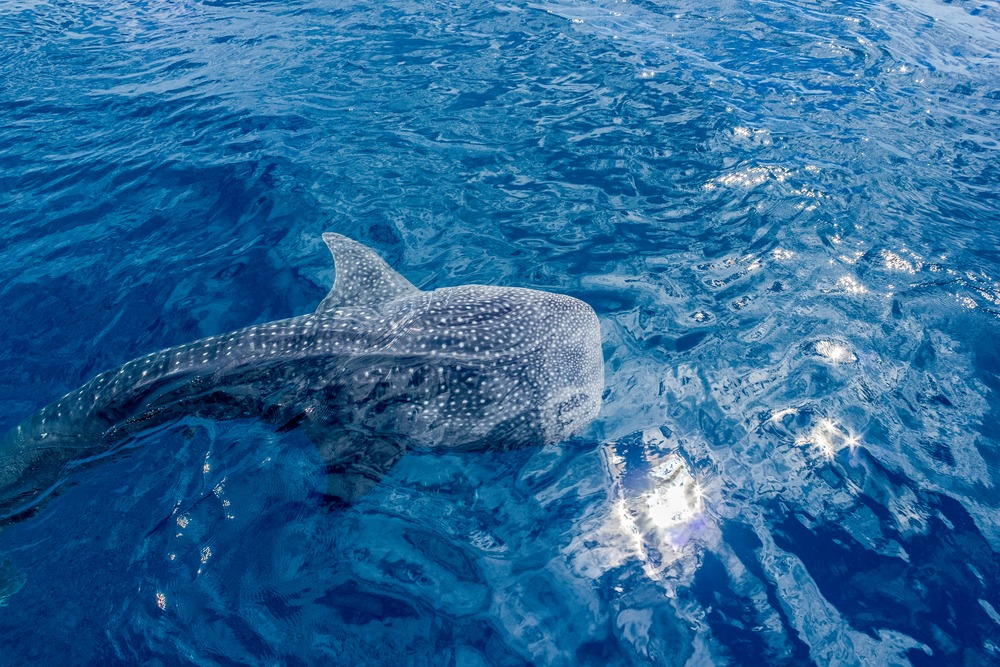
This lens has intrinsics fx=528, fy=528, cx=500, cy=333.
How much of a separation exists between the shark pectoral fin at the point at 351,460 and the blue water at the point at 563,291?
0.53ft

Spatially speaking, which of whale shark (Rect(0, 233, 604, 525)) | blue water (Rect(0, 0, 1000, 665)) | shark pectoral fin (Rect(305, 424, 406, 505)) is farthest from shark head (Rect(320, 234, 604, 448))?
blue water (Rect(0, 0, 1000, 665))

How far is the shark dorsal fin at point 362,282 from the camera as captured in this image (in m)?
6.55

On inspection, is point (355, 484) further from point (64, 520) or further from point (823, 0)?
point (823, 0)

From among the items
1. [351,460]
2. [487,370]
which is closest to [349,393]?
[351,460]

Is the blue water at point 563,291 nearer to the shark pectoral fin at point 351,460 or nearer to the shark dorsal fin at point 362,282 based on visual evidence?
the shark pectoral fin at point 351,460

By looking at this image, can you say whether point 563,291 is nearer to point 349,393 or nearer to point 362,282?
point 362,282

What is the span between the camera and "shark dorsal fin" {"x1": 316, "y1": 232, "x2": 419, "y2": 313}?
655 centimetres

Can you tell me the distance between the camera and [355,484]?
5082mm

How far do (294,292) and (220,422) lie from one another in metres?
2.35

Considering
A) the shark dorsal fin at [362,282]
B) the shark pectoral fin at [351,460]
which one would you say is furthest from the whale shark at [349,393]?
the shark dorsal fin at [362,282]

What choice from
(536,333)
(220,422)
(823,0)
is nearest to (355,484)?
(220,422)

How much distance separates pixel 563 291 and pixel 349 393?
10.6 feet

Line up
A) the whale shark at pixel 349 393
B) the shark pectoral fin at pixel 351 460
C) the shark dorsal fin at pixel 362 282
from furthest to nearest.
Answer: the shark dorsal fin at pixel 362 282
the whale shark at pixel 349 393
the shark pectoral fin at pixel 351 460

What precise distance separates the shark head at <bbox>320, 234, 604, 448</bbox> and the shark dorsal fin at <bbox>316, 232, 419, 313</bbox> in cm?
46
